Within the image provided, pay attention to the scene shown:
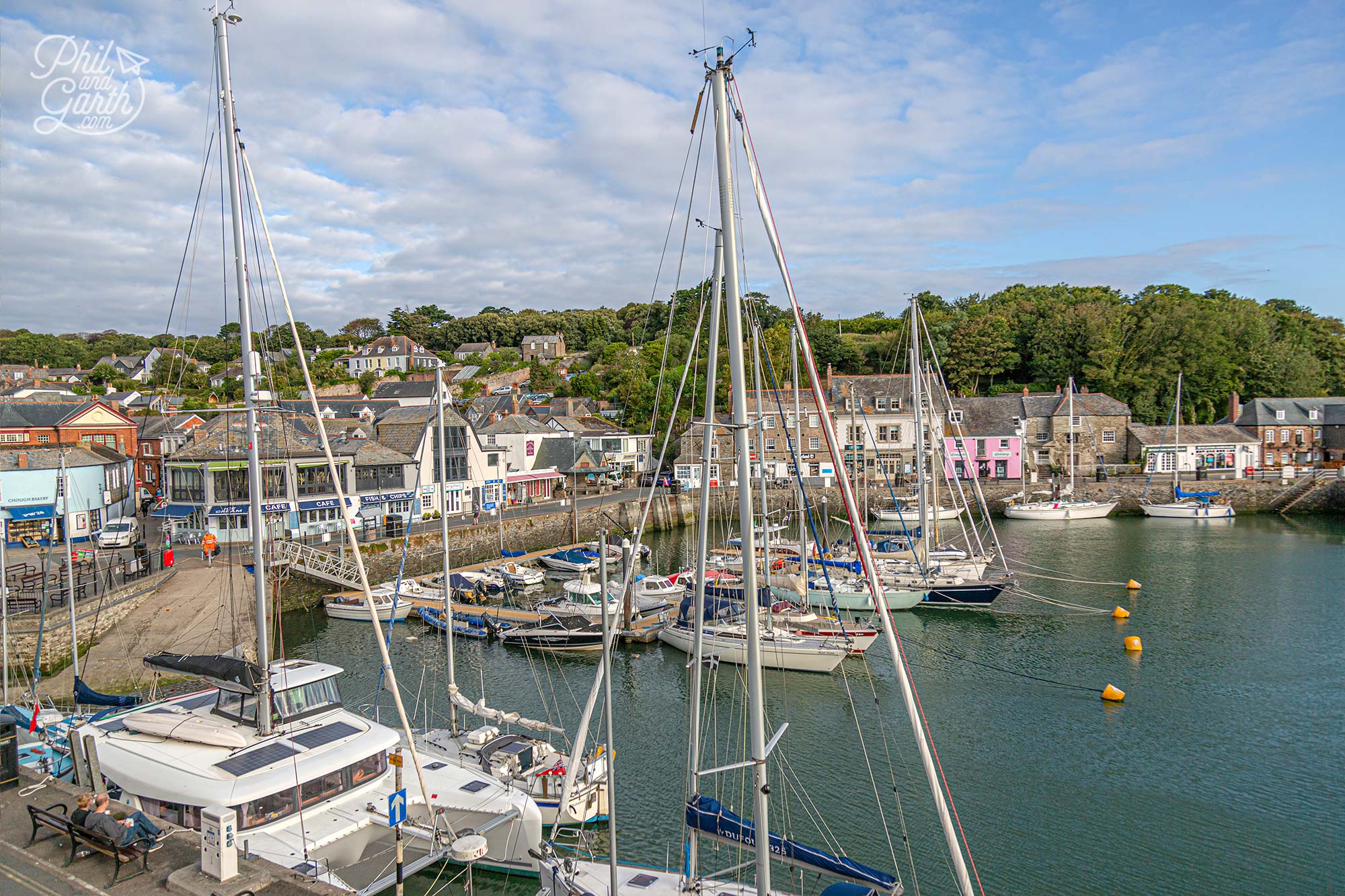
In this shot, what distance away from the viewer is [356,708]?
20281 mm

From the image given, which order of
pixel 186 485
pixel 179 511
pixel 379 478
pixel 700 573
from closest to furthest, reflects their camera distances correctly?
1. pixel 700 573
2. pixel 179 511
3. pixel 186 485
4. pixel 379 478

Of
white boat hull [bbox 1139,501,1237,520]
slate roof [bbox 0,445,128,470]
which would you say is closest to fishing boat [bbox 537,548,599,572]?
slate roof [bbox 0,445,128,470]

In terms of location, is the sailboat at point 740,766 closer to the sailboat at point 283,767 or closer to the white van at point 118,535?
the sailboat at point 283,767

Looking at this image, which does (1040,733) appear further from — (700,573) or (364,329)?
(364,329)

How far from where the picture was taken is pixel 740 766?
9.39m

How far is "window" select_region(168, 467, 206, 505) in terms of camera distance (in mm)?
35031

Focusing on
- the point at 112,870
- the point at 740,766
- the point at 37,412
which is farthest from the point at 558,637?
the point at 37,412

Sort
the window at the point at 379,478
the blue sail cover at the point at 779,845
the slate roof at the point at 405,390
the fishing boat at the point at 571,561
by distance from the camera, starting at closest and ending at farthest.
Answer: the blue sail cover at the point at 779,845
the fishing boat at the point at 571,561
the window at the point at 379,478
the slate roof at the point at 405,390

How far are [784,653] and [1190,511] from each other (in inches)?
1621

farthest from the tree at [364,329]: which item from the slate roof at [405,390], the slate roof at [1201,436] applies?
the slate roof at [1201,436]

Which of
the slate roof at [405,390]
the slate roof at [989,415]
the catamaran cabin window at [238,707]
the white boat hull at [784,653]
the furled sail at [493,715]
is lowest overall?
the white boat hull at [784,653]

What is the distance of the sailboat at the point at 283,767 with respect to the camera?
10.9 meters

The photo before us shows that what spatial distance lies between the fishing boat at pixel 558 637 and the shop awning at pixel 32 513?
2447cm

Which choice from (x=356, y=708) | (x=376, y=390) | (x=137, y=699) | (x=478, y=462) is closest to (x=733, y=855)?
(x=356, y=708)
